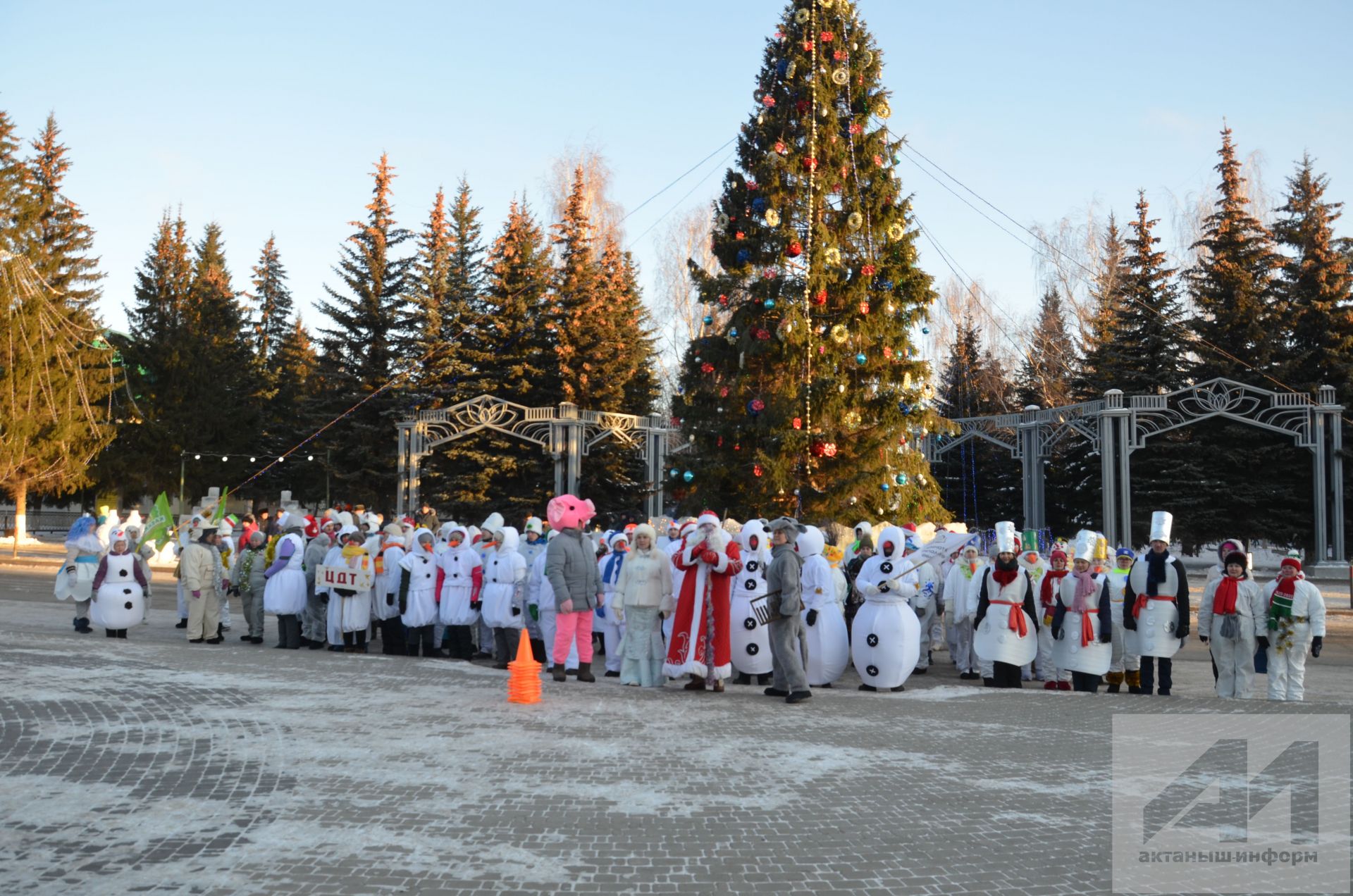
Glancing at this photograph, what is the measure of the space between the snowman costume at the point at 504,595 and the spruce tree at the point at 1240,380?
1136 inches

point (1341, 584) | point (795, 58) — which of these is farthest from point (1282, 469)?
point (795, 58)

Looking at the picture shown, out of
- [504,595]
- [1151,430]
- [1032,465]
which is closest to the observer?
[504,595]

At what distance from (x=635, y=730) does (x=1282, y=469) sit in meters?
33.8

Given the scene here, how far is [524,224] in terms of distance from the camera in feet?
145

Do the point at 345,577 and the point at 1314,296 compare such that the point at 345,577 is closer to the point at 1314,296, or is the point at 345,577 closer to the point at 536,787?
the point at 536,787

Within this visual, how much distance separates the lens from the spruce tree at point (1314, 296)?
117ft

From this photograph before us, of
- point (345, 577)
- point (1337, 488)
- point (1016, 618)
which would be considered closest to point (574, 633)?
point (345, 577)

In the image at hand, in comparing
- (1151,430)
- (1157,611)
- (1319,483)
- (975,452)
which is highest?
(975,452)

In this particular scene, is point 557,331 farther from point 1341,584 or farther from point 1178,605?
point 1178,605

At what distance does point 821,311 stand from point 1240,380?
21.6m

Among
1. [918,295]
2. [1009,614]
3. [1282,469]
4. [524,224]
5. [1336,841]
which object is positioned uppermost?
[524,224]

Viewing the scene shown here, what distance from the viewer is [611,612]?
13.5 m

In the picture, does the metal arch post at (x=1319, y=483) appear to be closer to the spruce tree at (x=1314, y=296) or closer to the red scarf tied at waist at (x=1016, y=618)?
the spruce tree at (x=1314, y=296)

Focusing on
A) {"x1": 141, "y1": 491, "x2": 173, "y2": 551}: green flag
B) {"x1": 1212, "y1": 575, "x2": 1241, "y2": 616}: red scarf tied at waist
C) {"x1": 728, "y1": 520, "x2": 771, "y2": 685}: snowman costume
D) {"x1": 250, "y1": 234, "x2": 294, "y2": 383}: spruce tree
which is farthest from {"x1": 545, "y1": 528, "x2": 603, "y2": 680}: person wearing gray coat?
{"x1": 250, "y1": 234, "x2": 294, "y2": 383}: spruce tree
